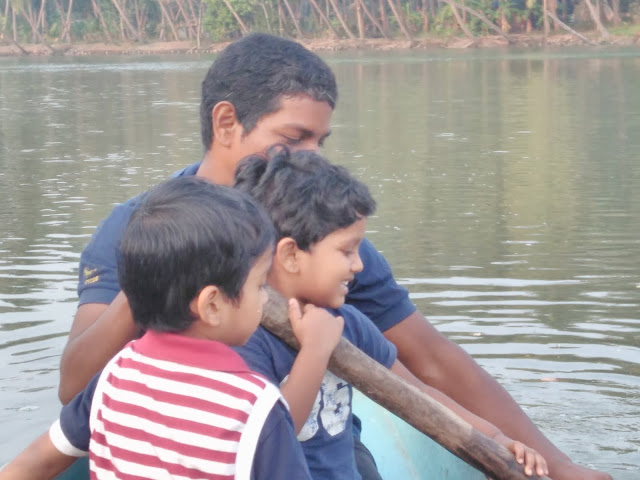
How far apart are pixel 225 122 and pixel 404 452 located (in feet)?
3.57

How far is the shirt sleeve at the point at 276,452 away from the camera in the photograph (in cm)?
166

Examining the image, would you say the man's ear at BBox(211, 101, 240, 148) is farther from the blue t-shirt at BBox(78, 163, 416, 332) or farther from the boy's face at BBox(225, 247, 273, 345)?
the boy's face at BBox(225, 247, 273, 345)

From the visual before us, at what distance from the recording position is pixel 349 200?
2.21 metres

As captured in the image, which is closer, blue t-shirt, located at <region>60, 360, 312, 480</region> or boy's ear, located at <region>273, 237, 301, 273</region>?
blue t-shirt, located at <region>60, 360, 312, 480</region>

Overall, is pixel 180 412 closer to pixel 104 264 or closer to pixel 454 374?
pixel 104 264

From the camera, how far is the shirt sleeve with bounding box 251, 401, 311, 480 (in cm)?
166

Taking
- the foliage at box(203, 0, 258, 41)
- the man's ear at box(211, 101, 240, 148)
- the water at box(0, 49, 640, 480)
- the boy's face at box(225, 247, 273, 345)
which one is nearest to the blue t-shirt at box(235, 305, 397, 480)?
the boy's face at box(225, 247, 273, 345)

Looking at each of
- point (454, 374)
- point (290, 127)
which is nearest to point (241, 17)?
point (454, 374)

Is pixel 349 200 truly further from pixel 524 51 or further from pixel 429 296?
pixel 524 51

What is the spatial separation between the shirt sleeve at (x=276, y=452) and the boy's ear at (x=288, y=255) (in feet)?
1.88

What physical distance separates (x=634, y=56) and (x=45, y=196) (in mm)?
24027

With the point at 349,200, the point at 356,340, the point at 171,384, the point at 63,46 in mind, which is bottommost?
the point at 63,46

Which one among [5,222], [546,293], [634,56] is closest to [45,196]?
[5,222]

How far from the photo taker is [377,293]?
9.31ft
